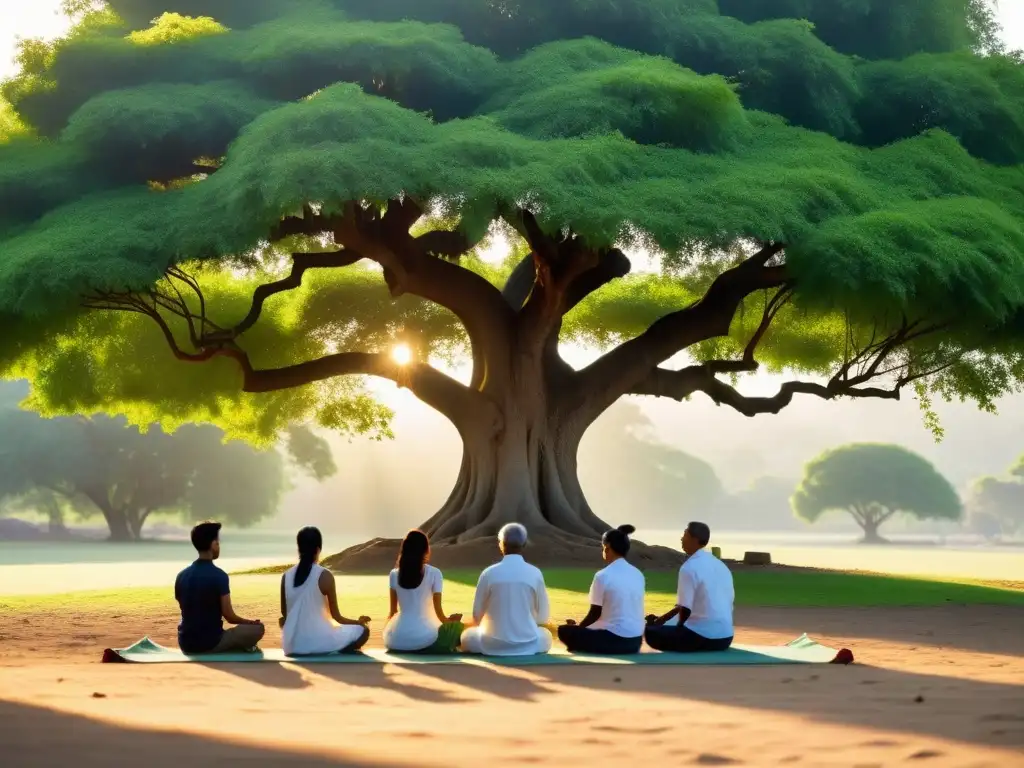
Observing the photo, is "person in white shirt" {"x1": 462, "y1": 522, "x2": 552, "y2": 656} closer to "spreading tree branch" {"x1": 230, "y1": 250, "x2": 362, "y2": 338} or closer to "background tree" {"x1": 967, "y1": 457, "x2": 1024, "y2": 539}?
"spreading tree branch" {"x1": 230, "y1": 250, "x2": 362, "y2": 338}

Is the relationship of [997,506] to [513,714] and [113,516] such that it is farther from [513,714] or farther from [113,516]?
[513,714]

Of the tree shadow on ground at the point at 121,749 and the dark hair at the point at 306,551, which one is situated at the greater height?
the dark hair at the point at 306,551

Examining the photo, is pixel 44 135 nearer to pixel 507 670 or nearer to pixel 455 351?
pixel 455 351

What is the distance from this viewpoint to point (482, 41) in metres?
24.6

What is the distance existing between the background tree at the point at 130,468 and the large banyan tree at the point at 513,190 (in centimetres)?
3321

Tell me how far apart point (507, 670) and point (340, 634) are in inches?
62.2

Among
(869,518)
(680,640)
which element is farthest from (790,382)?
(869,518)

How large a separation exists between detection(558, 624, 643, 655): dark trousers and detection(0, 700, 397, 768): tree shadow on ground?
4.44m

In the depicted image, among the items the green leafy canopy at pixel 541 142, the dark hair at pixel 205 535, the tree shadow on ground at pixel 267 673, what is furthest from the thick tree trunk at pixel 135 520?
the tree shadow on ground at pixel 267 673

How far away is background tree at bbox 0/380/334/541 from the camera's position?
6241 cm

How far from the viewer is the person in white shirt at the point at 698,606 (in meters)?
10.2

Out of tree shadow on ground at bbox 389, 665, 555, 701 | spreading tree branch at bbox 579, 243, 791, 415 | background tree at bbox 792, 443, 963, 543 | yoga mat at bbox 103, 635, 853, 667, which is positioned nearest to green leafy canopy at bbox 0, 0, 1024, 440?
→ spreading tree branch at bbox 579, 243, 791, 415

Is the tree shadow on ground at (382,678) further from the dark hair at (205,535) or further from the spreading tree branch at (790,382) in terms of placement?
the spreading tree branch at (790,382)

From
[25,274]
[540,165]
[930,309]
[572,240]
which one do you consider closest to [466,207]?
[540,165]
